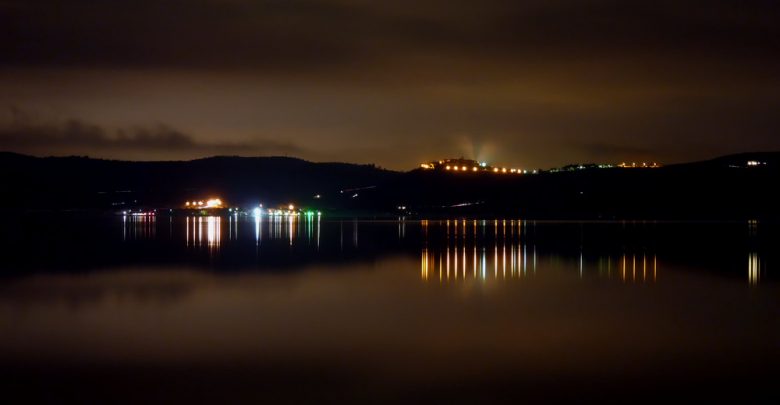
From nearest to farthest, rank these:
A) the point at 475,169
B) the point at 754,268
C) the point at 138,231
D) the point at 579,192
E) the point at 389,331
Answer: the point at 389,331
the point at 754,268
the point at 138,231
the point at 579,192
the point at 475,169

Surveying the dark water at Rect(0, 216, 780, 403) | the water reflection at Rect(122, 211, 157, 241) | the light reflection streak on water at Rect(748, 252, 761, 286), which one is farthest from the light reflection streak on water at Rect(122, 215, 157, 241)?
the light reflection streak on water at Rect(748, 252, 761, 286)

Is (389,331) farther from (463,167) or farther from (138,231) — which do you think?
(463,167)

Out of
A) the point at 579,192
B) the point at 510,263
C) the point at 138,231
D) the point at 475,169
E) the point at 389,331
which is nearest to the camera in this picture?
the point at 389,331

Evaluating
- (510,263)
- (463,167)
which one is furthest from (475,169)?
(510,263)

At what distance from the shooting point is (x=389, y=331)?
14.9 metres

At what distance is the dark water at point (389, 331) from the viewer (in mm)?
10430

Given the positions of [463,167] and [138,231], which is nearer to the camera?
[138,231]

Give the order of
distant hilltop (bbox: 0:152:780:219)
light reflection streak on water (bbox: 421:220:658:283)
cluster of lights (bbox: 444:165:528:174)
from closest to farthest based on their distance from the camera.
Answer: light reflection streak on water (bbox: 421:220:658:283)
distant hilltop (bbox: 0:152:780:219)
cluster of lights (bbox: 444:165:528:174)

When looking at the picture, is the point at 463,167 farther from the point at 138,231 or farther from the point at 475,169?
the point at 138,231

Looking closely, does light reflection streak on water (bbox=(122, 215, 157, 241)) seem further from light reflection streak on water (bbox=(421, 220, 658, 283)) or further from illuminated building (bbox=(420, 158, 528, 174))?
illuminated building (bbox=(420, 158, 528, 174))

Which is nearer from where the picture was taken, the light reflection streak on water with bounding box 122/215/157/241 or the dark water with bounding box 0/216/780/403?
the dark water with bounding box 0/216/780/403

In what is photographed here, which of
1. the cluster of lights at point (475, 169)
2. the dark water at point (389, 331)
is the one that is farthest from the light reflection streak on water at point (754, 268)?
the cluster of lights at point (475, 169)

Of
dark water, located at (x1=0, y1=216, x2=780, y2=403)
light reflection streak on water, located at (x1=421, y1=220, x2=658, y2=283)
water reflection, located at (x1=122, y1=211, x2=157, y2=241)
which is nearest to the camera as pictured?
dark water, located at (x1=0, y1=216, x2=780, y2=403)

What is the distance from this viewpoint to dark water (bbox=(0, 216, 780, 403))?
34.2ft
